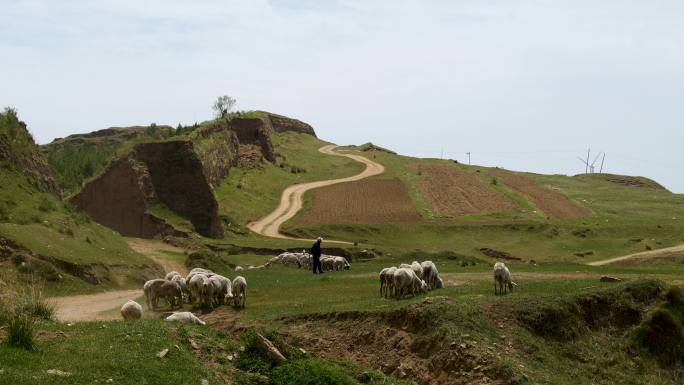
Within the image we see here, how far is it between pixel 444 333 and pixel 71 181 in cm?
8414

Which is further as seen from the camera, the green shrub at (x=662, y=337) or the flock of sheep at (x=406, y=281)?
the flock of sheep at (x=406, y=281)

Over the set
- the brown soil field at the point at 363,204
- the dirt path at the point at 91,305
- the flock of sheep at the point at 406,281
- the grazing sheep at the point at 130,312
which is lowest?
the dirt path at the point at 91,305

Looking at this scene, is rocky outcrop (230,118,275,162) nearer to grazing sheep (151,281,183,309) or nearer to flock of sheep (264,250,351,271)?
flock of sheep (264,250,351,271)

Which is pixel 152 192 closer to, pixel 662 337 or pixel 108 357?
pixel 662 337

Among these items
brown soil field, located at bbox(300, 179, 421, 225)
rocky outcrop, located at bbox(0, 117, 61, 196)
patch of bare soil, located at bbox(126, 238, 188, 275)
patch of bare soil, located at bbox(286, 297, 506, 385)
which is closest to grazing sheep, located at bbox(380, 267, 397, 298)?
patch of bare soil, located at bbox(286, 297, 506, 385)

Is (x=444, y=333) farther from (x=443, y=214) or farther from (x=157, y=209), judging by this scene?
(x=443, y=214)

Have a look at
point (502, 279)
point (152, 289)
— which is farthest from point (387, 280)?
point (152, 289)

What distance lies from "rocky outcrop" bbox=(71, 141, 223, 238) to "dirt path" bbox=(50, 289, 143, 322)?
108 ft

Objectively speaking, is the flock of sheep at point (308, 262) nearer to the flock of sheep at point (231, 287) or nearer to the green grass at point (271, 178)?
the flock of sheep at point (231, 287)

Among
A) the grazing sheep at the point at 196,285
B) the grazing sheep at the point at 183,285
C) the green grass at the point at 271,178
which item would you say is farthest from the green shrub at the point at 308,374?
the green grass at the point at 271,178

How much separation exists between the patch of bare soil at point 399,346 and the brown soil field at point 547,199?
70.5 metres

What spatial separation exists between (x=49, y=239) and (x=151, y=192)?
33.8 m

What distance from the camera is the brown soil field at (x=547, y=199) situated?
94.7 m

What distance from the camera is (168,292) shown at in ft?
103
